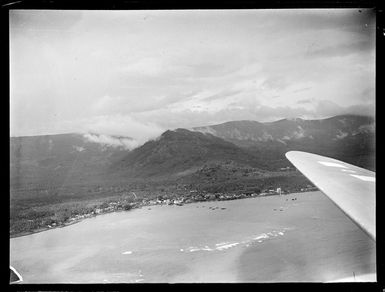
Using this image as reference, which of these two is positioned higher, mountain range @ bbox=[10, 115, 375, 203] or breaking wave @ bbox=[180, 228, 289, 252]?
mountain range @ bbox=[10, 115, 375, 203]

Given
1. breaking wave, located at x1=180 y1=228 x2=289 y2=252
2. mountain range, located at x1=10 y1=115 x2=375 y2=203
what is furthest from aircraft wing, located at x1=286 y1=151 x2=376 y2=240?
breaking wave, located at x1=180 y1=228 x2=289 y2=252

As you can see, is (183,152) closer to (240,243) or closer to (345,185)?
(240,243)

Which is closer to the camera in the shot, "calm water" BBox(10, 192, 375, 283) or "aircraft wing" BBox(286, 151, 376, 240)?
"aircraft wing" BBox(286, 151, 376, 240)

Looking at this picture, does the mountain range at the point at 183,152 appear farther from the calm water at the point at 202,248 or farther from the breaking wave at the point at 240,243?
the breaking wave at the point at 240,243

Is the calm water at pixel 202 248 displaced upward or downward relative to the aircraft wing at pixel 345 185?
downward

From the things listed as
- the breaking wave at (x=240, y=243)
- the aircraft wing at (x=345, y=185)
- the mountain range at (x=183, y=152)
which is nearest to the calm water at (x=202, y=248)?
the breaking wave at (x=240, y=243)

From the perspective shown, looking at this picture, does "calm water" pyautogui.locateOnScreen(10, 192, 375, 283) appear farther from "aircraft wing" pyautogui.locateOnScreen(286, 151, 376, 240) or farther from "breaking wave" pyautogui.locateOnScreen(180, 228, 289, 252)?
"aircraft wing" pyautogui.locateOnScreen(286, 151, 376, 240)
